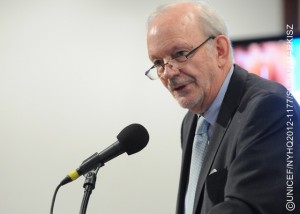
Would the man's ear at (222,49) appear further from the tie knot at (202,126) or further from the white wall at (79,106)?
the white wall at (79,106)

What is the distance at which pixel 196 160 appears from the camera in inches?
48.9

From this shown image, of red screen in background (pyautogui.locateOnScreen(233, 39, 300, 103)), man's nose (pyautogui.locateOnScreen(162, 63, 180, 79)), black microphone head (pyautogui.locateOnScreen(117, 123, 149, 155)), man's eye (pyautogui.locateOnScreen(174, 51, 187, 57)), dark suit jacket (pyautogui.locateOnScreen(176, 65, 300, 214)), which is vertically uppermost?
red screen in background (pyautogui.locateOnScreen(233, 39, 300, 103))

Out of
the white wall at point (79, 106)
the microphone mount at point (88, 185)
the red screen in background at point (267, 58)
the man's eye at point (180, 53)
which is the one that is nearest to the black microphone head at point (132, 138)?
the microphone mount at point (88, 185)

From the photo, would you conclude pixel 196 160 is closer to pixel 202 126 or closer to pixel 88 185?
pixel 202 126

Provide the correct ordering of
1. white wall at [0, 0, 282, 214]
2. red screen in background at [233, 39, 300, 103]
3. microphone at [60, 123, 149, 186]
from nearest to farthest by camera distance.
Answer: microphone at [60, 123, 149, 186] → red screen in background at [233, 39, 300, 103] → white wall at [0, 0, 282, 214]

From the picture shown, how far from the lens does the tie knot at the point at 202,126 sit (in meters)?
1.27

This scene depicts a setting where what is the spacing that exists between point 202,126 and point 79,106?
4.60 feet

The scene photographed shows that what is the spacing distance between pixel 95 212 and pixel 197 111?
150 centimetres

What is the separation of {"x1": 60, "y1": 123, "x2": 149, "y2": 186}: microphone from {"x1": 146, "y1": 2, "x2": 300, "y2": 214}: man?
0.18 meters

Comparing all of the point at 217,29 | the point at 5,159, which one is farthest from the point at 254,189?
the point at 5,159

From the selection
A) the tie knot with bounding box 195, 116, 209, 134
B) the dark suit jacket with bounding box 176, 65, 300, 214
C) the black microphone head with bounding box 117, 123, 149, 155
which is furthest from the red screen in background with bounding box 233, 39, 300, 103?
the black microphone head with bounding box 117, 123, 149, 155

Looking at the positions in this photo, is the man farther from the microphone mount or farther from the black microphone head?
the microphone mount

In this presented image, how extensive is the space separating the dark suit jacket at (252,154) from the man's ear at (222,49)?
2.9 inches

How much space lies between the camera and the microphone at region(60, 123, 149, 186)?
1.01 m
